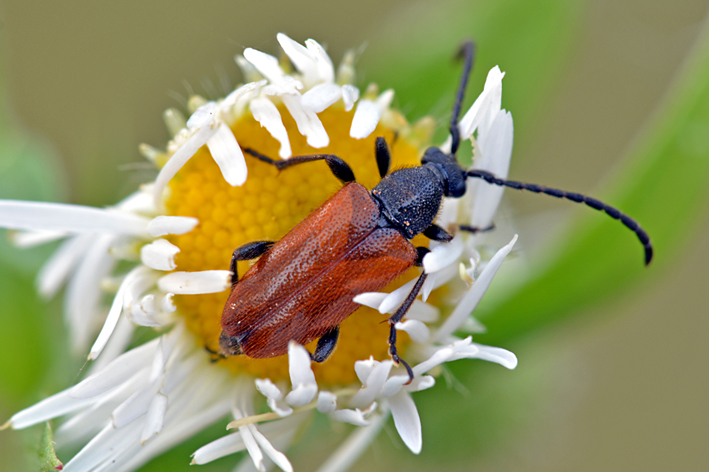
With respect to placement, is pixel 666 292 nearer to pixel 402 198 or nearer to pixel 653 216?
pixel 653 216

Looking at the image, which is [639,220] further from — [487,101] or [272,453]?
[272,453]

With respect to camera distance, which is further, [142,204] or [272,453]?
[142,204]

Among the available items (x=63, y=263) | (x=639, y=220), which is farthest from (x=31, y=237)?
(x=639, y=220)

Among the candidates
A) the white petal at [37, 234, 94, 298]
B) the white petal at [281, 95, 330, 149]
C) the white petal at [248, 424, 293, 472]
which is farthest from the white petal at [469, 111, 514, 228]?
the white petal at [37, 234, 94, 298]

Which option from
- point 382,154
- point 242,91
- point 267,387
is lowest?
point 267,387

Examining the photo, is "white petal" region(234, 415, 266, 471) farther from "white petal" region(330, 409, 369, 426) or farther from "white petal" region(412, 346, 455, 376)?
"white petal" region(412, 346, 455, 376)

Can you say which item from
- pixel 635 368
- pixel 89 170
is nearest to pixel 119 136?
pixel 89 170

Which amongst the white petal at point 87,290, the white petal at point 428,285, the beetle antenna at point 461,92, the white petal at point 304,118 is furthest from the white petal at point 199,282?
the beetle antenna at point 461,92
